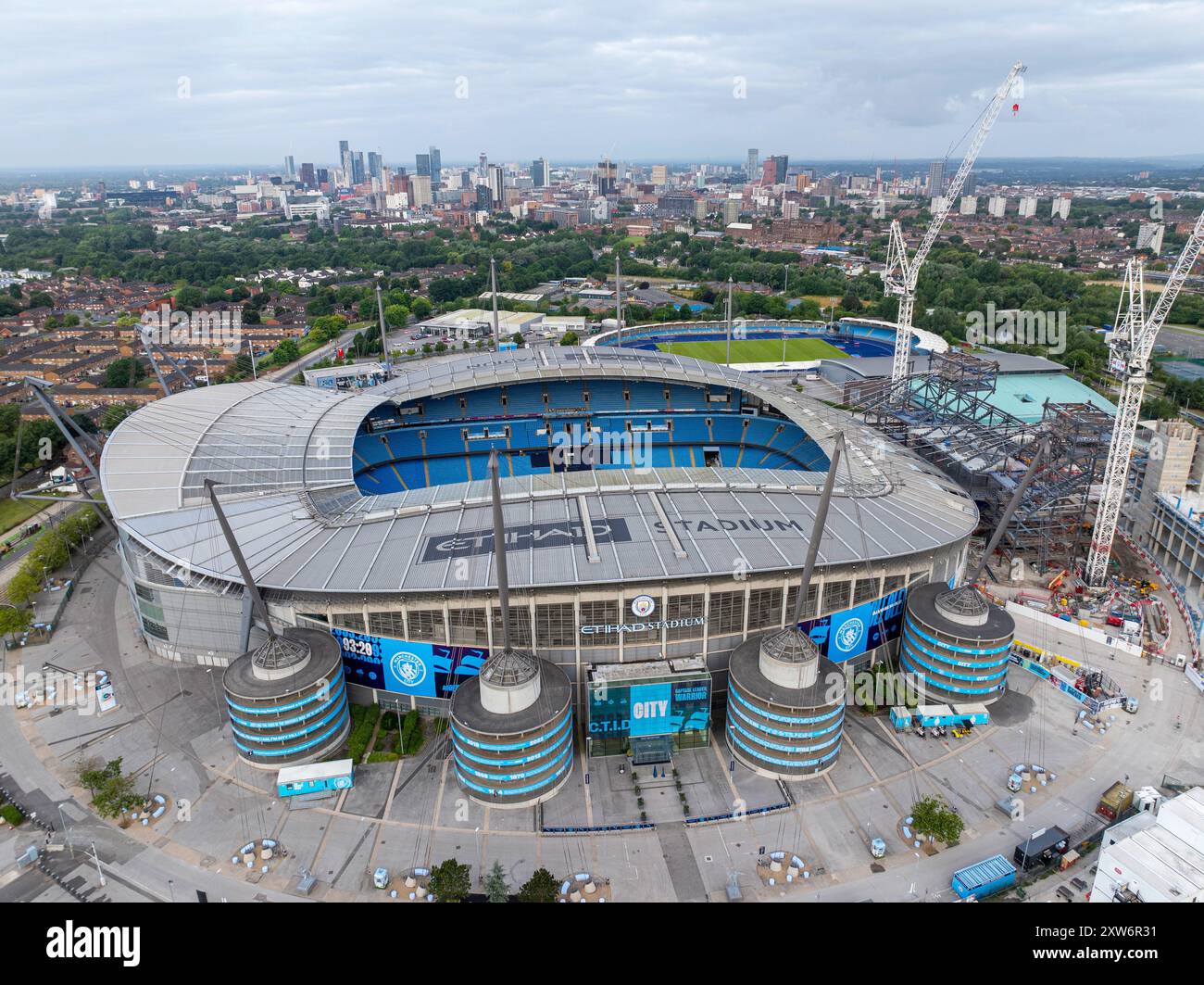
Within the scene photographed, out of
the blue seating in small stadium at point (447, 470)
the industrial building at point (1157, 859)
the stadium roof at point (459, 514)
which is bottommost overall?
the industrial building at point (1157, 859)

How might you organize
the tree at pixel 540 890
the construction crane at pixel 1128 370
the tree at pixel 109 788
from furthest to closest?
the construction crane at pixel 1128 370 < the tree at pixel 109 788 < the tree at pixel 540 890

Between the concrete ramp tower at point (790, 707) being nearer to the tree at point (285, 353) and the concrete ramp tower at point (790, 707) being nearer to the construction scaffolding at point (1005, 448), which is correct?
the construction scaffolding at point (1005, 448)

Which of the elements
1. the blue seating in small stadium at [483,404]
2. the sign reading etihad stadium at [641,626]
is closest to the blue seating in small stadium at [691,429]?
the blue seating in small stadium at [483,404]

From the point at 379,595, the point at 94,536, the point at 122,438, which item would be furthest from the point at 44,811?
the point at 94,536

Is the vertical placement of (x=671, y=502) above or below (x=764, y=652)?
above

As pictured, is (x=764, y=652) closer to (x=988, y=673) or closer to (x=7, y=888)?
(x=988, y=673)

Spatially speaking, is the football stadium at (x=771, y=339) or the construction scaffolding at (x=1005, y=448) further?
the football stadium at (x=771, y=339)

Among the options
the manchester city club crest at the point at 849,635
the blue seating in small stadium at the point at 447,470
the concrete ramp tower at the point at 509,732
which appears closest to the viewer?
the concrete ramp tower at the point at 509,732

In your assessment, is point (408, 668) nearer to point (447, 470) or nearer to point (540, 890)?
point (540, 890)
